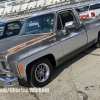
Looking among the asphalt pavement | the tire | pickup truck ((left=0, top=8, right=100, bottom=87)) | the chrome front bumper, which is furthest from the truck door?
the chrome front bumper

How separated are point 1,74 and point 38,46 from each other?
1.10m

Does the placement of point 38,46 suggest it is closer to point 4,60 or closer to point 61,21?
point 4,60

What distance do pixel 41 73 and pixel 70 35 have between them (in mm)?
1468

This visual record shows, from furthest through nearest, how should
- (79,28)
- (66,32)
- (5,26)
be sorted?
(5,26) → (79,28) → (66,32)

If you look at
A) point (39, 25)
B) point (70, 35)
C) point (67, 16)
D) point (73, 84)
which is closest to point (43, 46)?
point (39, 25)

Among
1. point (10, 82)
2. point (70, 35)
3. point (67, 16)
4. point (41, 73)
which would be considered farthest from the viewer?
point (67, 16)

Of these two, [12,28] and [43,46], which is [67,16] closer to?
[43,46]

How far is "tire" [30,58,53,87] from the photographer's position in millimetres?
3479

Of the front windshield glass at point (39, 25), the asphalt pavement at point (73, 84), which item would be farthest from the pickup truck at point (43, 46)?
the asphalt pavement at point (73, 84)

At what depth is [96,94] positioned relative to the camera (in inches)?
126

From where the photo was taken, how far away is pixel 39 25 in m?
4.35

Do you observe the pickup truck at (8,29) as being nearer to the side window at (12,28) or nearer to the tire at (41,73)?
the side window at (12,28)

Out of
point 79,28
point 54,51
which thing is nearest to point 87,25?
point 79,28

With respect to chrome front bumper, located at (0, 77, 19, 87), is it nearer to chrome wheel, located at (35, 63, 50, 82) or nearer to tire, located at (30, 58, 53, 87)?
tire, located at (30, 58, 53, 87)
